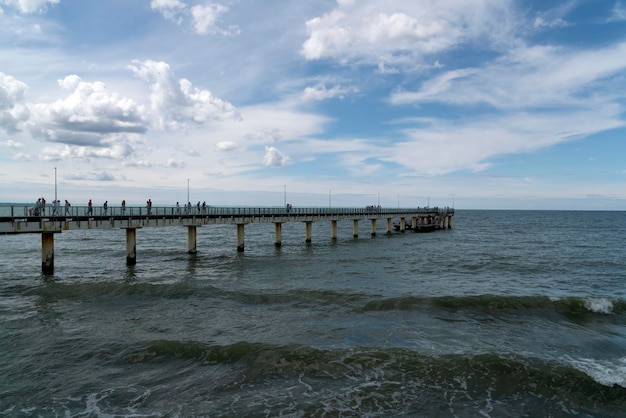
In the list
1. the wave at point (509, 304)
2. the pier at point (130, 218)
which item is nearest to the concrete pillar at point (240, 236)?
the pier at point (130, 218)

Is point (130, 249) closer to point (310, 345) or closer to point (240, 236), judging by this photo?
point (240, 236)

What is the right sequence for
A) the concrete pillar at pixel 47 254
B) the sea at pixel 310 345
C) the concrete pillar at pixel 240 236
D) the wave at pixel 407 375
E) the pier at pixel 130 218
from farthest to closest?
1. the concrete pillar at pixel 240 236
2. the concrete pillar at pixel 47 254
3. the pier at pixel 130 218
4. the wave at pixel 407 375
5. the sea at pixel 310 345

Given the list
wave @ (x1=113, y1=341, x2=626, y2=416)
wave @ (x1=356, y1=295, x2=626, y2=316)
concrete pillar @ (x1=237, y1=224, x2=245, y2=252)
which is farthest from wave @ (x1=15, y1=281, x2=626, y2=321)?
concrete pillar @ (x1=237, y1=224, x2=245, y2=252)

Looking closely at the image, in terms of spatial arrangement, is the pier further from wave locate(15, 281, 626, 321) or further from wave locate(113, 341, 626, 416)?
wave locate(113, 341, 626, 416)

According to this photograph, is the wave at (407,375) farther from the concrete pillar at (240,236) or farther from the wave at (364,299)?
the concrete pillar at (240,236)

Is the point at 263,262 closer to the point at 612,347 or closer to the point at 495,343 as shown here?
the point at 495,343

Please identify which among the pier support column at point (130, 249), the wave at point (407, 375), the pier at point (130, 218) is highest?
the pier at point (130, 218)

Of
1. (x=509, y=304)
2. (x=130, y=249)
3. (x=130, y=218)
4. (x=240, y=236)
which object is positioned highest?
(x=130, y=218)

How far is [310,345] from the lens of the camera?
49.9 feet

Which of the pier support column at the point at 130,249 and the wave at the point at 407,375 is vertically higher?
the pier support column at the point at 130,249

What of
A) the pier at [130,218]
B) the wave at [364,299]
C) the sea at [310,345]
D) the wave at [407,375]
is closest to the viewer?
the sea at [310,345]

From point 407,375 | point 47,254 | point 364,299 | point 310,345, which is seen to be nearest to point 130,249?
point 47,254

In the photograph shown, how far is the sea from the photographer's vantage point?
1139 cm

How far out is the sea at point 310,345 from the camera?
11.4m
